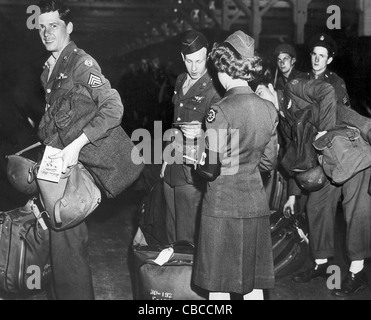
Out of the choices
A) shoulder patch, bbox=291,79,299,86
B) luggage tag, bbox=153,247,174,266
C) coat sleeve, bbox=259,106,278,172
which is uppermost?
shoulder patch, bbox=291,79,299,86

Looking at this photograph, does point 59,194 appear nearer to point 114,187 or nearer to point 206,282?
point 114,187

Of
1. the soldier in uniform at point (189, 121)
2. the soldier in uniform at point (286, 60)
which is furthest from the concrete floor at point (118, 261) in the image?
the soldier in uniform at point (286, 60)

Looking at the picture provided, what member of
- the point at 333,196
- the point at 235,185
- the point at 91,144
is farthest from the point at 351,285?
Result: the point at 91,144

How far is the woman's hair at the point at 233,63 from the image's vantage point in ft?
11.9

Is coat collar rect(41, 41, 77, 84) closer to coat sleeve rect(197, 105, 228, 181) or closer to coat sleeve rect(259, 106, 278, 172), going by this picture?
coat sleeve rect(197, 105, 228, 181)

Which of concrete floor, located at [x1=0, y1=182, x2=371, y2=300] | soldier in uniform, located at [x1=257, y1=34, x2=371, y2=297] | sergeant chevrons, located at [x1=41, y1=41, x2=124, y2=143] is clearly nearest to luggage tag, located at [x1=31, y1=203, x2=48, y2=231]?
concrete floor, located at [x1=0, y1=182, x2=371, y2=300]

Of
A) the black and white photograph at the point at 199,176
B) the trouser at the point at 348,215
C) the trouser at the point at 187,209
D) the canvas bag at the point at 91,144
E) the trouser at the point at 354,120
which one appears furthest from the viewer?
the trouser at the point at 348,215

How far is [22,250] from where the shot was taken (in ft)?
14.4

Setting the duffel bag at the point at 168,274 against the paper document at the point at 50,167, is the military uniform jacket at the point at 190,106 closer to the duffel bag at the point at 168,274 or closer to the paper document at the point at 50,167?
the duffel bag at the point at 168,274

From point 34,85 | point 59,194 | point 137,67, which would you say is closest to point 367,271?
point 59,194

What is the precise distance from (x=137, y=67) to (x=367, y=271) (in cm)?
539

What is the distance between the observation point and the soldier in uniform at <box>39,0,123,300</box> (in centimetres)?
398

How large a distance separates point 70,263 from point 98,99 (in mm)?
1126

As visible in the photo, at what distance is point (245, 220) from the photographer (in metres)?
3.79
